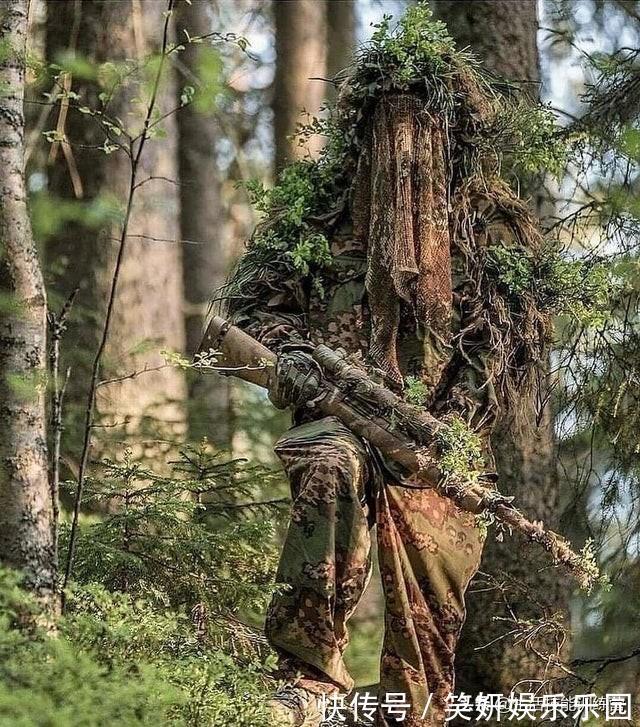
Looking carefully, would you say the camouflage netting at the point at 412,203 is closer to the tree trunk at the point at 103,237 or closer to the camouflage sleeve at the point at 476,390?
the camouflage sleeve at the point at 476,390

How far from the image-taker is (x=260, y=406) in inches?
311

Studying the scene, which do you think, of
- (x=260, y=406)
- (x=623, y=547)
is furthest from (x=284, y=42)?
(x=623, y=547)

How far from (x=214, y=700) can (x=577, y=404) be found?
2.87 metres

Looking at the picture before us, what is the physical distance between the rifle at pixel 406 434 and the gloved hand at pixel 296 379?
24 mm

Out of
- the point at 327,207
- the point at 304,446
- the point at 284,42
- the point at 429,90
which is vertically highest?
the point at 284,42

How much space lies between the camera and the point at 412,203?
439 centimetres

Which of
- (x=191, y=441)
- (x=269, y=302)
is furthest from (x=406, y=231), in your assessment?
(x=191, y=441)

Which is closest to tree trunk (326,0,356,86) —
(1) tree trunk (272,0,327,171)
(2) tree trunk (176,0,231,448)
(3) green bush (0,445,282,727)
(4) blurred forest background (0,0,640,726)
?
(1) tree trunk (272,0,327,171)

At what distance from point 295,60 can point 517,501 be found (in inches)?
272

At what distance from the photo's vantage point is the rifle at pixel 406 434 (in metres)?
4.05

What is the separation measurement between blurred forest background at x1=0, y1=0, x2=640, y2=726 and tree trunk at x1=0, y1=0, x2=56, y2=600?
12mm

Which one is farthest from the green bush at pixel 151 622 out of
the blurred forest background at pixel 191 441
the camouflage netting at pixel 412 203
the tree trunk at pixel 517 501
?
the tree trunk at pixel 517 501

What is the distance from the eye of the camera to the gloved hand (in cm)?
417

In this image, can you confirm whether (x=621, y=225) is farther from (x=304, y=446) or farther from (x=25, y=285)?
(x=25, y=285)
